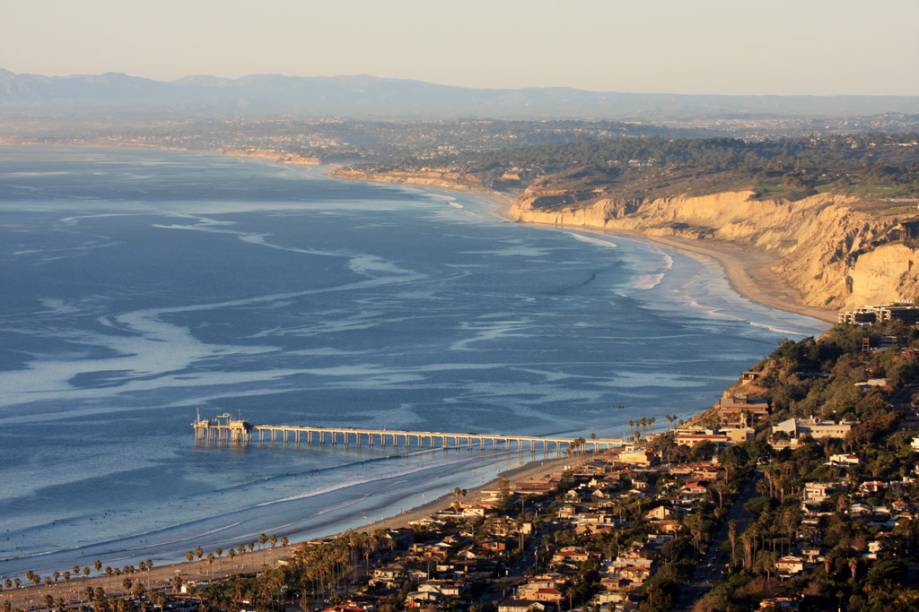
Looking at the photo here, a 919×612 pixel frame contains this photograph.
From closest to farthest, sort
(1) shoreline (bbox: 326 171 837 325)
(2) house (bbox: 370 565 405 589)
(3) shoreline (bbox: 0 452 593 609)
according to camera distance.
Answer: (2) house (bbox: 370 565 405 589) < (3) shoreline (bbox: 0 452 593 609) < (1) shoreline (bbox: 326 171 837 325)

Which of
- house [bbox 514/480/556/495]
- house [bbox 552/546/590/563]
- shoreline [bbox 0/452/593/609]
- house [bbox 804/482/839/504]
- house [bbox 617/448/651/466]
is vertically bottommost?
shoreline [bbox 0/452/593/609]

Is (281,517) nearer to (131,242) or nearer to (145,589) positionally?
(145,589)

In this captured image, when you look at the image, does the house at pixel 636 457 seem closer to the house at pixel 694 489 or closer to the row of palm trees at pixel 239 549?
the house at pixel 694 489

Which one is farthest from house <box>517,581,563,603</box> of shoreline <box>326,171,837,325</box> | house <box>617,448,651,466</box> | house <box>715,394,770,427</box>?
shoreline <box>326,171,837,325</box>

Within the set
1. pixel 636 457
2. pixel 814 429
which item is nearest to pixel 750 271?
pixel 814 429

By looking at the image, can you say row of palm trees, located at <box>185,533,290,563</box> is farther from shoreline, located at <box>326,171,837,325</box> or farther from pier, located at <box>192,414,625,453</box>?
shoreline, located at <box>326,171,837,325</box>

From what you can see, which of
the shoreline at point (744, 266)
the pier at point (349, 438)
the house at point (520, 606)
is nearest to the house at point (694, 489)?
the pier at point (349, 438)
